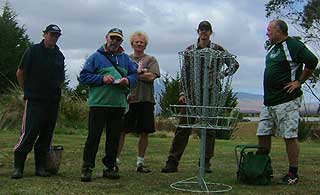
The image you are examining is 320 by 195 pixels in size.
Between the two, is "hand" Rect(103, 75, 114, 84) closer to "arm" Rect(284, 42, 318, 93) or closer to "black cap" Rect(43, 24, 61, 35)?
"black cap" Rect(43, 24, 61, 35)

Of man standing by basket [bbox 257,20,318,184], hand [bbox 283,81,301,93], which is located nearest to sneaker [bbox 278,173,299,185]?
man standing by basket [bbox 257,20,318,184]

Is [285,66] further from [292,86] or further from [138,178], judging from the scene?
[138,178]

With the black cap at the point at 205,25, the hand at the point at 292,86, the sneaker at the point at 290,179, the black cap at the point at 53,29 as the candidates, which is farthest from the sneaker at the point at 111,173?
the hand at the point at 292,86

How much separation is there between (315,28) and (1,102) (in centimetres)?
→ 2177

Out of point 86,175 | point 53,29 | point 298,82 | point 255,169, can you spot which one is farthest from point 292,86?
point 53,29

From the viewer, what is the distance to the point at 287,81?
22.1 ft

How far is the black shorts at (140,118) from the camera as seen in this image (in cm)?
767

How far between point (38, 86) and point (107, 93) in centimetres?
85

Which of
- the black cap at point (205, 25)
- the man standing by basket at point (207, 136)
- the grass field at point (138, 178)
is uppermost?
the black cap at point (205, 25)

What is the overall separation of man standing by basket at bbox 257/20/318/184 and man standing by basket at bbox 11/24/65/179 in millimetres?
2549

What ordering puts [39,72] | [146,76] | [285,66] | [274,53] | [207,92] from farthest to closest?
[146,76]
[39,72]
[274,53]
[285,66]
[207,92]

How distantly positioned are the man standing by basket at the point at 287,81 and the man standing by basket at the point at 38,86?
8.36ft

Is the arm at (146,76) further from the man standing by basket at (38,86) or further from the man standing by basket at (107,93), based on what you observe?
the man standing by basket at (38,86)

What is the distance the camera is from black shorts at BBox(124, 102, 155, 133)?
767cm
